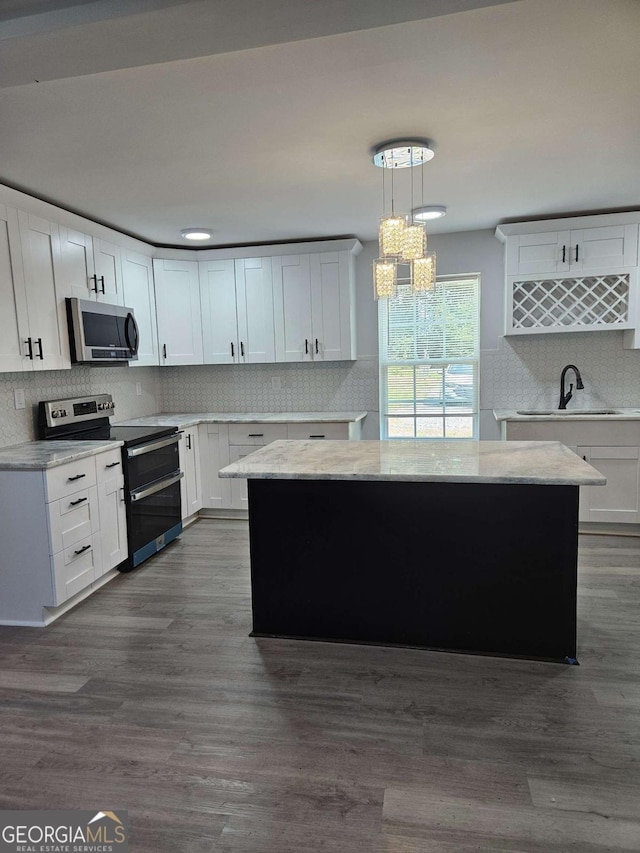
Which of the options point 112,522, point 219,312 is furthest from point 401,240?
point 219,312

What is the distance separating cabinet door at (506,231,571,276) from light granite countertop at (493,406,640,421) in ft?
3.65

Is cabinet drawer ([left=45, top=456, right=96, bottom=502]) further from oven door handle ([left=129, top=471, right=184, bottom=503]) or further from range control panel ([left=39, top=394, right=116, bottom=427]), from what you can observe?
range control panel ([left=39, top=394, right=116, bottom=427])

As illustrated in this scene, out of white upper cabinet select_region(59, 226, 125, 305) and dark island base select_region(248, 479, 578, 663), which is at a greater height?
white upper cabinet select_region(59, 226, 125, 305)

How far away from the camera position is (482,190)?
351 cm

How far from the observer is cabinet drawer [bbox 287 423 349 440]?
4.56 metres

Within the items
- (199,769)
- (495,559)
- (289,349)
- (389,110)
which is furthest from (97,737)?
(289,349)

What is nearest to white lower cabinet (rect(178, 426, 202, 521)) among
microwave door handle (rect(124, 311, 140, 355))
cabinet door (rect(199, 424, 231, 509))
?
cabinet door (rect(199, 424, 231, 509))

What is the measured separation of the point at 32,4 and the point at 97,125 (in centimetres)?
100

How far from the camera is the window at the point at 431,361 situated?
190 inches

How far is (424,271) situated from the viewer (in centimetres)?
269

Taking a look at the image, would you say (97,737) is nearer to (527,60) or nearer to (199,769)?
(199,769)

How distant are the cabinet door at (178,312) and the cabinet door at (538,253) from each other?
2.68 m

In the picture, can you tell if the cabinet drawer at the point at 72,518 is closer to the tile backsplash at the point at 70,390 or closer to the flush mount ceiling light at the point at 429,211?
the tile backsplash at the point at 70,390

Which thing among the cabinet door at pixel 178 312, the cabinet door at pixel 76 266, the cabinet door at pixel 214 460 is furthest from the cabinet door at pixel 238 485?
the cabinet door at pixel 76 266
